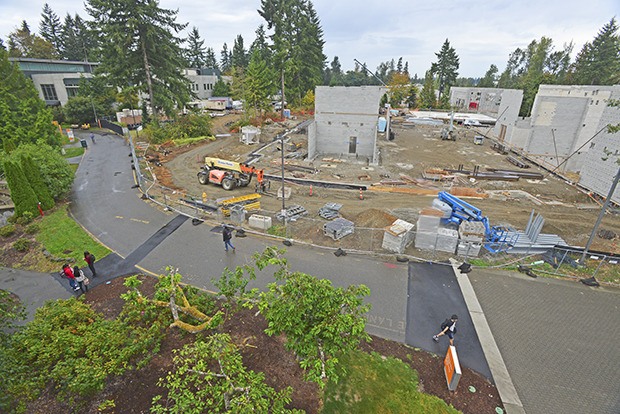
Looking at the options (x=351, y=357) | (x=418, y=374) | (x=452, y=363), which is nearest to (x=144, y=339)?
(x=351, y=357)

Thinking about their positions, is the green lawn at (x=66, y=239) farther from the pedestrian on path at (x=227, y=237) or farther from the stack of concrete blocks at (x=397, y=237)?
the stack of concrete blocks at (x=397, y=237)

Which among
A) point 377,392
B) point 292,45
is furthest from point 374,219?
point 292,45

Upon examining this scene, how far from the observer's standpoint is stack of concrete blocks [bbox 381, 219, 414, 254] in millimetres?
16728

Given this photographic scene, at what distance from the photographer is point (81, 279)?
13.5m

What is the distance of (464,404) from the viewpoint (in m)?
9.23

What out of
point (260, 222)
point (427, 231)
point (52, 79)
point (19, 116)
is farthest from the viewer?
point (52, 79)

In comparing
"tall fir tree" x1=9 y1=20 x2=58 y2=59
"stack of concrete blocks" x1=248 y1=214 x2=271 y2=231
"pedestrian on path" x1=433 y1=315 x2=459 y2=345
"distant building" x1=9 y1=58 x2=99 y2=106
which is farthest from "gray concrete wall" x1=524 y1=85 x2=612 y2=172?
"tall fir tree" x1=9 y1=20 x2=58 y2=59

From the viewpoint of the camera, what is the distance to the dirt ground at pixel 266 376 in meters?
8.45

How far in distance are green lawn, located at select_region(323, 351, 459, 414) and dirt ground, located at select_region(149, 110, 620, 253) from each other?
8641 millimetres

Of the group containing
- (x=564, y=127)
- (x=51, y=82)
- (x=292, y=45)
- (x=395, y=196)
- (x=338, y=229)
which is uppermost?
(x=292, y=45)

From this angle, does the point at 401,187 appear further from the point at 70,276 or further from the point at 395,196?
the point at 70,276

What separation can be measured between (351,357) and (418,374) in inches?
87.7

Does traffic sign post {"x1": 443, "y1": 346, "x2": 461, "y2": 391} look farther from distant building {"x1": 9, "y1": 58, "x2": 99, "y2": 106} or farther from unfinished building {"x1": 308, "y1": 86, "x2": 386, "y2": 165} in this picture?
distant building {"x1": 9, "y1": 58, "x2": 99, "y2": 106}

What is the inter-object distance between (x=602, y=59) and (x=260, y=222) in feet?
306
